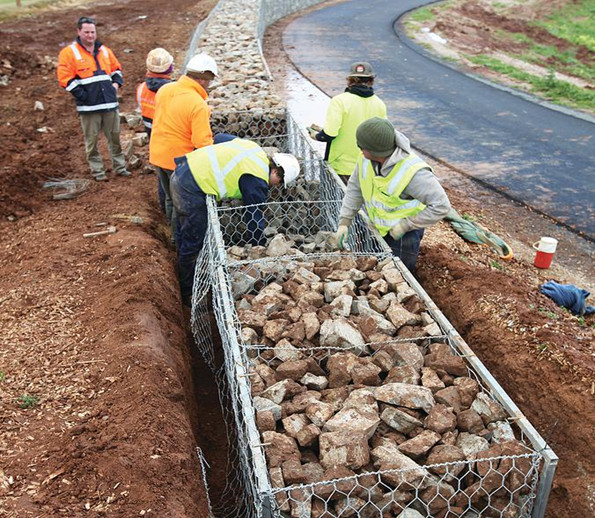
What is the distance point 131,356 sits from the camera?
432 cm

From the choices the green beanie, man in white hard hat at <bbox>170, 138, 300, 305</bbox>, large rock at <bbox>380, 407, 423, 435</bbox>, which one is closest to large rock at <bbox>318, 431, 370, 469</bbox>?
large rock at <bbox>380, 407, 423, 435</bbox>

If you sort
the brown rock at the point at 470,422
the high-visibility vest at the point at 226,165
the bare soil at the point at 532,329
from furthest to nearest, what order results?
the high-visibility vest at the point at 226,165 → the bare soil at the point at 532,329 → the brown rock at the point at 470,422

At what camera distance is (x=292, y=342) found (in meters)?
4.01

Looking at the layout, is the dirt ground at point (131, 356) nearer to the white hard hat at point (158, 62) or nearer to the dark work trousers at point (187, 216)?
the dark work trousers at point (187, 216)

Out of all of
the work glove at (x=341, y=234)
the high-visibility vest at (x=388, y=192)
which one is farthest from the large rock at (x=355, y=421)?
the work glove at (x=341, y=234)

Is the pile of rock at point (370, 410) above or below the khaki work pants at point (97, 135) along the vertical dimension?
above

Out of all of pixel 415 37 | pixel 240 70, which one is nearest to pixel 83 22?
pixel 240 70

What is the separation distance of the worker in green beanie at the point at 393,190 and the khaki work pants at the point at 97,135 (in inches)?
153

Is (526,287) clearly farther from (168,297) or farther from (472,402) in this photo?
(168,297)

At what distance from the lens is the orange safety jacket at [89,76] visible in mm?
7125

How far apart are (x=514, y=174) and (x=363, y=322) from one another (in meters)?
6.06

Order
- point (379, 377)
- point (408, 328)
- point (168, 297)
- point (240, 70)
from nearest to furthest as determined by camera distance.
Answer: point (379, 377), point (408, 328), point (168, 297), point (240, 70)

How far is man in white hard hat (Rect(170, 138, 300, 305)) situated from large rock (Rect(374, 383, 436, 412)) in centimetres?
238

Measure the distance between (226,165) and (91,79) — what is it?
289 centimetres
